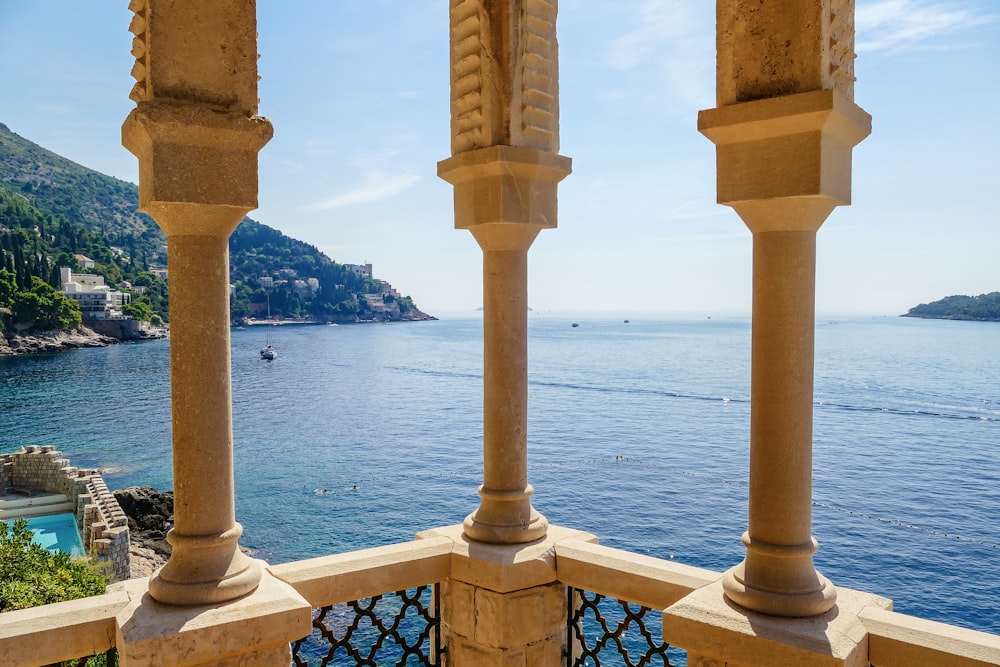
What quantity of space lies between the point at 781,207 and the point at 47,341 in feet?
359

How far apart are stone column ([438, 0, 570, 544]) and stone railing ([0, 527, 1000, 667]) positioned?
285 millimetres

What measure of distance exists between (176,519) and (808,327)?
9.79 feet

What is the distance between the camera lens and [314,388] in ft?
275

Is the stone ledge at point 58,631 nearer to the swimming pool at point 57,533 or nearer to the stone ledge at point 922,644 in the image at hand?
the stone ledge at point 922,644

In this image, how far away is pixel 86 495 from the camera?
28.8 metres

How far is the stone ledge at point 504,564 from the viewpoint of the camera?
4.16 m

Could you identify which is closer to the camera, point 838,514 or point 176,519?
point 176,519

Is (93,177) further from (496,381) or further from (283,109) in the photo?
(496,381)

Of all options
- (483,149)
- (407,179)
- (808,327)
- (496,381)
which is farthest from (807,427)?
(407,179)

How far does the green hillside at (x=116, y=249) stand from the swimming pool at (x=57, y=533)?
A: 6495 cm

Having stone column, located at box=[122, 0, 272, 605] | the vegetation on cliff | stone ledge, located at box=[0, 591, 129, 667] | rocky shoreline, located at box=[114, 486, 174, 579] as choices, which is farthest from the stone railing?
rocky shoreline, located at box=[114, 486, 174, 579]

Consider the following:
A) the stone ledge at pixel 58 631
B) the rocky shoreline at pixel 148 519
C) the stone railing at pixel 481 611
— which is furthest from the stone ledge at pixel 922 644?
the rocky shoreline at pixel 148 519

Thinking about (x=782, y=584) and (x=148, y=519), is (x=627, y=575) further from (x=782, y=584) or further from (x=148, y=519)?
(x=148, y=519)

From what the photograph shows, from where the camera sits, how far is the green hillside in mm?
101938
